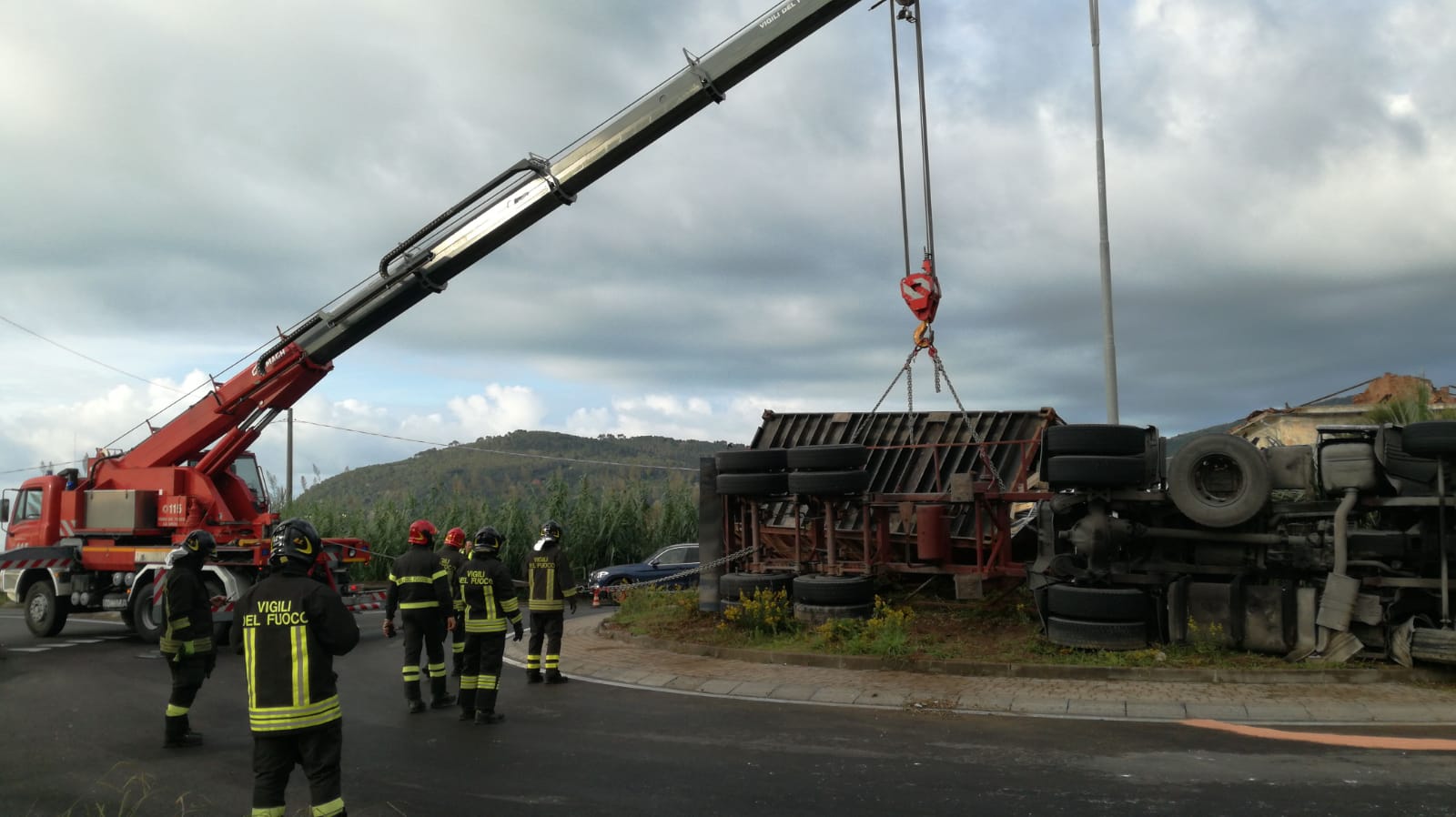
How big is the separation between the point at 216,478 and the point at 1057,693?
1429 cm

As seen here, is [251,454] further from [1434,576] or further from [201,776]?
[1434,576]

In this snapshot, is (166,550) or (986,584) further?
(166,550)

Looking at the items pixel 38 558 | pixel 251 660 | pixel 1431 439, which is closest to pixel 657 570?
pixel 38 558

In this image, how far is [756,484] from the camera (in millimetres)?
13602

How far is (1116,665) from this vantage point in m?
9.98

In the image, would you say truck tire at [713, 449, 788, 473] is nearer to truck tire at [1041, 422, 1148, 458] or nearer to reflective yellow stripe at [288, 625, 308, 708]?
truck tire at [1041, 422, 1148, 458]

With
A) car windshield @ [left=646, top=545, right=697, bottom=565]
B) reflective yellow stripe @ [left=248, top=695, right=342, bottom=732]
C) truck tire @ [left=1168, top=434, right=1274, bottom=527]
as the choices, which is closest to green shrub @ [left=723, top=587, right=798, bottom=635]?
truck tire @ [left=1168, top=434, right=1274, bottom=527]

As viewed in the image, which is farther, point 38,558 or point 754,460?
point 38,558

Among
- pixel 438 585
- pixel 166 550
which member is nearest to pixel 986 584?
pixel 438 585

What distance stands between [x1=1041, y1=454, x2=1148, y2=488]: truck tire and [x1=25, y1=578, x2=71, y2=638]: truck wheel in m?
16.3

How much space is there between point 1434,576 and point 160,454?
1810cm

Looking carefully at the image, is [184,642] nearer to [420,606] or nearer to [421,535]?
[420,606]

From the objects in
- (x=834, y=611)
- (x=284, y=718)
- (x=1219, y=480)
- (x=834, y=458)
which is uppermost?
(x=834, y=458)

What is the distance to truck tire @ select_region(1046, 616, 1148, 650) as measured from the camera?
10406 millimetres
